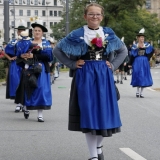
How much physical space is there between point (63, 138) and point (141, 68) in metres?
10.3

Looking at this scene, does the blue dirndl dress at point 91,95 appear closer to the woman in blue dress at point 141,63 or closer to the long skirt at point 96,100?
the long skirt at point 96,100

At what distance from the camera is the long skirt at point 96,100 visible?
296 inches

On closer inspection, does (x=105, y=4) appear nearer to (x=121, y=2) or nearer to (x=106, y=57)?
(x=121, y=2)

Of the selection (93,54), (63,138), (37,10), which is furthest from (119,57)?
(37,10)

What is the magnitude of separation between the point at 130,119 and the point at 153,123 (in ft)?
2.79

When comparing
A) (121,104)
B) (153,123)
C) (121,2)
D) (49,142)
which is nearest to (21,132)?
(49,142)

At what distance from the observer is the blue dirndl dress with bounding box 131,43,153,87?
19766mm

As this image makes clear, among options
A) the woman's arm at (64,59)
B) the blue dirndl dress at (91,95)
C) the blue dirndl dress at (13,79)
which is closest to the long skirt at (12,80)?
the blue dirndl dress at (13,79)

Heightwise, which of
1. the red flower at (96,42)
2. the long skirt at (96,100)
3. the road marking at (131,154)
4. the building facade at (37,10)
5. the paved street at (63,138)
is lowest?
the paved street at (63,138)

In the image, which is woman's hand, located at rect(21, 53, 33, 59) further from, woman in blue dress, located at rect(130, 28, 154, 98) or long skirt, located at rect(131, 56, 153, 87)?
long skirt, located at rect(131, 56, 153, 87)

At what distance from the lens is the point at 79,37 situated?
7.66m

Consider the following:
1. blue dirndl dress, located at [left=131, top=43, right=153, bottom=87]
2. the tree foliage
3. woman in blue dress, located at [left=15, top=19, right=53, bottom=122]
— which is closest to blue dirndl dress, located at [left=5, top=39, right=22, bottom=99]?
woman in blue dress, located at [left=15, top=19, right=53, bottom=122]

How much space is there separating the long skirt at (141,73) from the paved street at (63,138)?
4.86 metres

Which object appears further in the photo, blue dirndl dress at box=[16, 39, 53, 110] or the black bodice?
blue dirndl dress at box=[16, 39, 53, 110]
